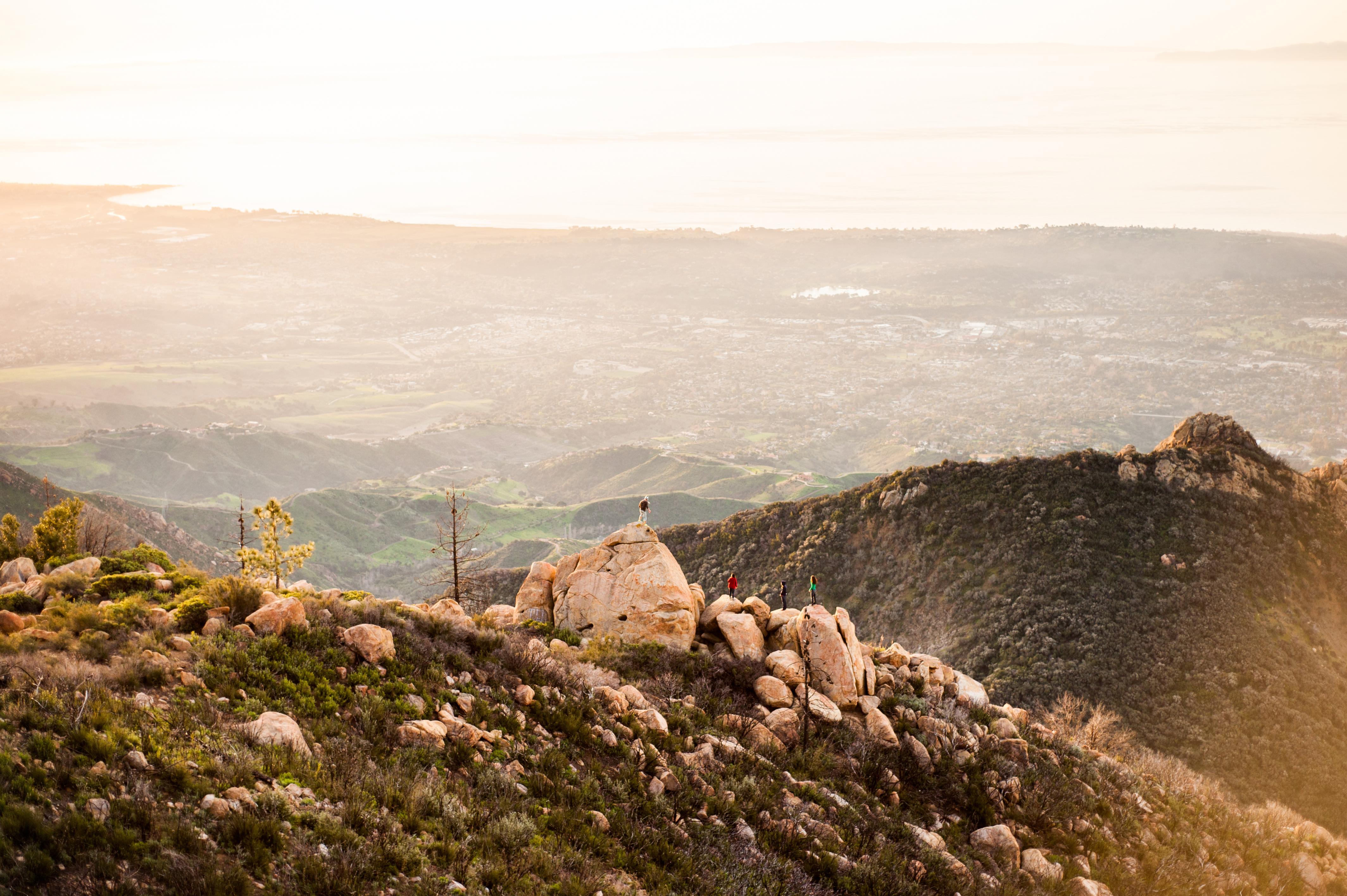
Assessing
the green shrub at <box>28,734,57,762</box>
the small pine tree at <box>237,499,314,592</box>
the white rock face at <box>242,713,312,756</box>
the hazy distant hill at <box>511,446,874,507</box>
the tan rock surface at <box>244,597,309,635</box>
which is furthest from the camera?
the hazy distant hill at <box>511,446,874,507</box>

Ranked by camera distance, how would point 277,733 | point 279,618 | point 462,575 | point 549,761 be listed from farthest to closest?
point 462,575, point 279,618, point 549,761, point 277,733

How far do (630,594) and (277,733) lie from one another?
1300cm

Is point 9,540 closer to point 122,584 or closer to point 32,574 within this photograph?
point 32,574

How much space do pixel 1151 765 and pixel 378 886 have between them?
97.1 feet

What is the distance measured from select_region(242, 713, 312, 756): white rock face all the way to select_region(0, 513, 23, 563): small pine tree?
20762mm

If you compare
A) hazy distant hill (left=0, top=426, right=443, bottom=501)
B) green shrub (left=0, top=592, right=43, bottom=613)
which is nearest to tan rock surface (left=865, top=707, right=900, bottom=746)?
green shrub (left=0, top=592, right=43, bottom=613)

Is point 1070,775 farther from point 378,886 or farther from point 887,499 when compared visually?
point 887,499

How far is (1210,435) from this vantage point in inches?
2285

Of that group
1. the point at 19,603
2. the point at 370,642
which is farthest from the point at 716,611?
the point at 19,603

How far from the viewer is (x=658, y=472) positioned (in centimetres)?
19325

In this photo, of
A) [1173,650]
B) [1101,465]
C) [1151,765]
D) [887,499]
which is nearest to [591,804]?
[1151,765]

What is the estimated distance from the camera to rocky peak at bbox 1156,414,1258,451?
57656 millimetres

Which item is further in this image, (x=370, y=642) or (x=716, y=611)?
(x=716, y=611)

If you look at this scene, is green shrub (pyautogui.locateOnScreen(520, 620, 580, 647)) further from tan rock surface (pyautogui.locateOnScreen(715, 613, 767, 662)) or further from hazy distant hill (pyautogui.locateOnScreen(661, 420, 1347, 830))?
hazy distant hill (pyautogui.locateOnScreen(661, 420, 1347, 830))
